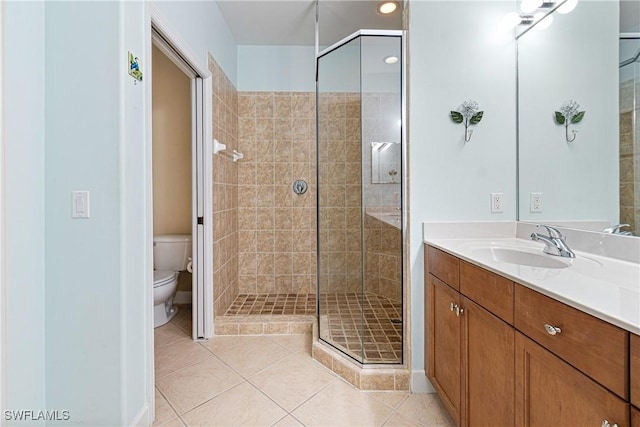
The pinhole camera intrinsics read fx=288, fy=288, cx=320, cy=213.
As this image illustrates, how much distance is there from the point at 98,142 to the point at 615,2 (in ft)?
7.15

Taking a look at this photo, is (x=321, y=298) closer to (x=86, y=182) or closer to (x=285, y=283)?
(x=285, y=283)

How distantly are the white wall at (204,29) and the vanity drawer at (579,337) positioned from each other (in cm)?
199

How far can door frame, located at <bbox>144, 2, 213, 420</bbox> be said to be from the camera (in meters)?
1.37

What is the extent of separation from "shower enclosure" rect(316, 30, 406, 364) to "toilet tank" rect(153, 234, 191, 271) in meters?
1.33

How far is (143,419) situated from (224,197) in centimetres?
162

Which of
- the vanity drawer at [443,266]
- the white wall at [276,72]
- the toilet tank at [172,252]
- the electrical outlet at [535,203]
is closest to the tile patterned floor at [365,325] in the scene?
the vanity drawer at [443,266]

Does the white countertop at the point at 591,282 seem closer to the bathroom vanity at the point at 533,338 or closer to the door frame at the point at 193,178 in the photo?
the bathroom vanity at the point at 533,338

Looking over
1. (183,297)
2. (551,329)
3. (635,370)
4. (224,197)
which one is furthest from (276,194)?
(635,370)

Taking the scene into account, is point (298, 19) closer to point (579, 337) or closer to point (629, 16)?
point (629, 16)

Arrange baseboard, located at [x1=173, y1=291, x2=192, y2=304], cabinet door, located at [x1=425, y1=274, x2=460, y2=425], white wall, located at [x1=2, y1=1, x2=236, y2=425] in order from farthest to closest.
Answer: baseboard, located at [x1=173, y1=291, x2=192, y2=304] < cabinet door, located at [x1=425, y1=274, x2=460, y2=425] < white wall, located at [x1=2, y1=1, x2=236, y2=425]

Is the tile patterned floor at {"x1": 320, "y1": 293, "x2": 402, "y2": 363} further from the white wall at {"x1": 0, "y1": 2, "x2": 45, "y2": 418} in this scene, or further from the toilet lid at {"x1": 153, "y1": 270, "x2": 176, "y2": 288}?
the white wall at {"x1": 0, "y1": 2, "x2": 45, "y2": 418}

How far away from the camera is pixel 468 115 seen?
1596 millimetres

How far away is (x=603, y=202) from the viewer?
1.23 metres

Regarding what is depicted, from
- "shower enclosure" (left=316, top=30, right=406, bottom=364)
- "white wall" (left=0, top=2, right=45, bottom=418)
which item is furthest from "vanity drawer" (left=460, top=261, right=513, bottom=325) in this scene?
"white wall" (left=0, top=2, right=45, bottom=418)
